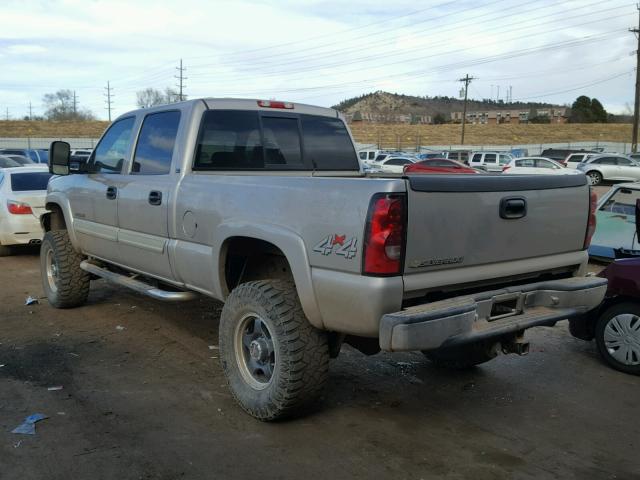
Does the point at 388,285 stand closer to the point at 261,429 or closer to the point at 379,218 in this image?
the point at 379,218

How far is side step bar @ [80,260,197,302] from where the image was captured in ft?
15.8

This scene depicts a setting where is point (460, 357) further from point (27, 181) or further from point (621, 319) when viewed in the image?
point (27, 181)

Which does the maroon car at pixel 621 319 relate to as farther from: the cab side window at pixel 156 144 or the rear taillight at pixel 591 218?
the cab side window at pixel 156 144

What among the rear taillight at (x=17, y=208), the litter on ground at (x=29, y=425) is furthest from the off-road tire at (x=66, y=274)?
the rear taillight at (x=17, y=208)

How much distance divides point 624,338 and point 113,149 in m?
4.91

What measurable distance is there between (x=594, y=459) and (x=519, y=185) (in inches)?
65.7

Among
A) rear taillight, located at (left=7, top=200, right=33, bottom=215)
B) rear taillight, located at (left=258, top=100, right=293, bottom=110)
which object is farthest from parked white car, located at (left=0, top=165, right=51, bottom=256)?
rear taillight, located at (left=258, top=100, right=293, bottom=110)

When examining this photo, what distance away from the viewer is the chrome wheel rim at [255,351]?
3990mm

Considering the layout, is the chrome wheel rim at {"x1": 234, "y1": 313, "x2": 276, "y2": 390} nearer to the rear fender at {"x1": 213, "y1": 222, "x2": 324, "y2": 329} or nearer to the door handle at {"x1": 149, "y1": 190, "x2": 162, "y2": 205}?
the rear fender at {"x1": 213, "y1": 222, "x2": 324, "y2": 329}

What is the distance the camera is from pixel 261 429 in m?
3.90

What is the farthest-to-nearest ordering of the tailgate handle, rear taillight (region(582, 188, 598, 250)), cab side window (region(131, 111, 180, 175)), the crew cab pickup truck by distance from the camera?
1. cab side window (region(131, 111, 180, 175))
2. rear taillight (region(582, 188, 598, 250))
3. the tailgate handle
4. the crew cab pickup truck

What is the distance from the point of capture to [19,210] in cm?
989

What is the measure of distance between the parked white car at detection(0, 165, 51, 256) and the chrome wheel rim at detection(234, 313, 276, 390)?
23.5 ft

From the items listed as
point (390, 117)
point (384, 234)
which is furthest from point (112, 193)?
point (390, 117)
